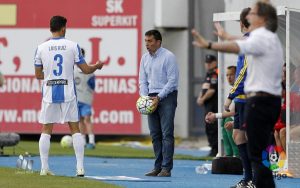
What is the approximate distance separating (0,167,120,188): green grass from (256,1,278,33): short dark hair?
143 inches

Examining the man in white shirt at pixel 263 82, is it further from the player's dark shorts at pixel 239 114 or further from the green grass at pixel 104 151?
the green grass at pixel 104 151

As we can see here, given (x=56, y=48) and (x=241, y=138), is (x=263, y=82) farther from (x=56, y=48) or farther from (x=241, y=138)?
(x=56, y=48)

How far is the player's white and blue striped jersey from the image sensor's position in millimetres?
15320

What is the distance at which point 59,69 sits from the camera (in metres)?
15.3

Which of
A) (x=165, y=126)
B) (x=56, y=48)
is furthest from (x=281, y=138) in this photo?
(x=56, y=48)

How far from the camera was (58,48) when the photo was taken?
50.5 feet

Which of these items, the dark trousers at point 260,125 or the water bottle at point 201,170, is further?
the water bottle at point 201,170

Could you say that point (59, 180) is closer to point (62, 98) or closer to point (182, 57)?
point (62, 98)

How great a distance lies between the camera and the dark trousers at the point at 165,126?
53.9 feet

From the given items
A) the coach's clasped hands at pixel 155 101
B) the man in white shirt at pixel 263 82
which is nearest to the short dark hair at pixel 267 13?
the man in white shirt at pixel 263 82

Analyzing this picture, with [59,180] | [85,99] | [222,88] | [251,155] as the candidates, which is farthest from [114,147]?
[251,155]

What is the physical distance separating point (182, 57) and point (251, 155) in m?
19.6

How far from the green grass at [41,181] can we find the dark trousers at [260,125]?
10.00 feet

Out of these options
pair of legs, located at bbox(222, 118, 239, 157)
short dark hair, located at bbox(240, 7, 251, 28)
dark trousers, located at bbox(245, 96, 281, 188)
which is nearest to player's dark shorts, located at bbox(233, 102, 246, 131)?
short dark hair, located at bbox(240, 7, 251, 28)
